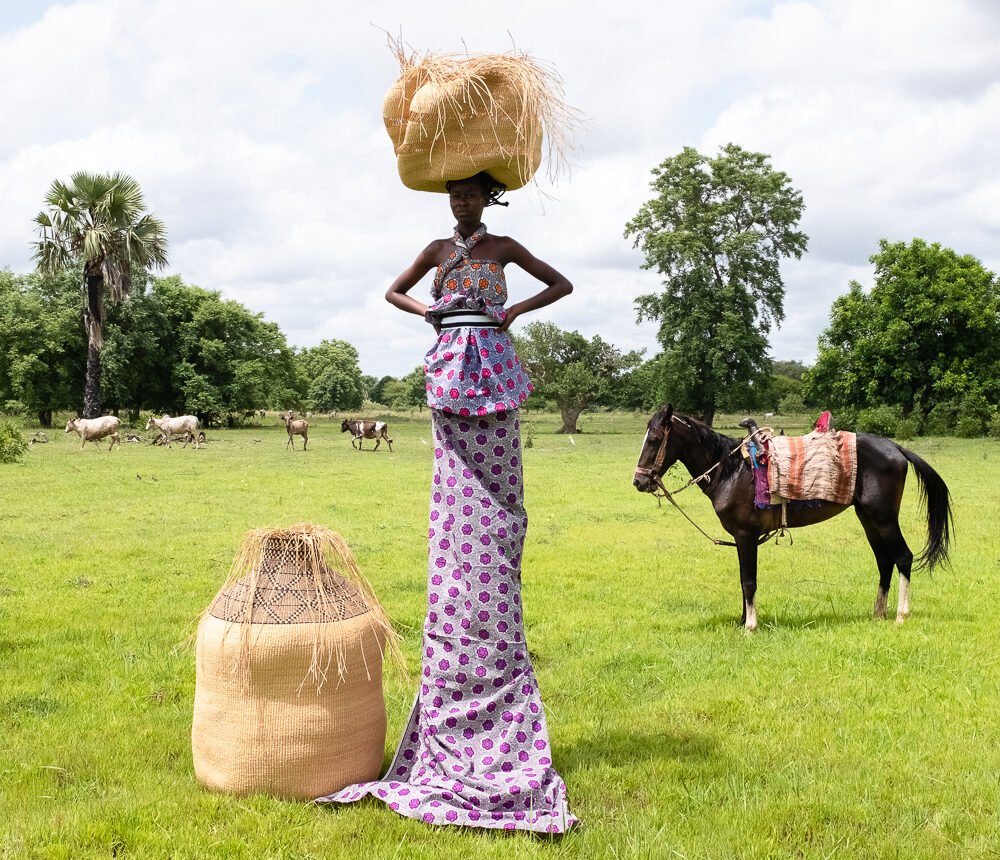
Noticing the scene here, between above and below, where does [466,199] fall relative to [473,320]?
above

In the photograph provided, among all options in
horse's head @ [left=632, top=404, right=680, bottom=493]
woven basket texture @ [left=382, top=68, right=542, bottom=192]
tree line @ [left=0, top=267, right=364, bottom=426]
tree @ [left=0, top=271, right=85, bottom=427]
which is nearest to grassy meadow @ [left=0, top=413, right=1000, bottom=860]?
horse's head @ [left=632, top=404, right=680, bottom=493]

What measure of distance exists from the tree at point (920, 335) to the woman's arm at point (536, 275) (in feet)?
147

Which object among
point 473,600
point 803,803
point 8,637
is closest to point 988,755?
point 803,803

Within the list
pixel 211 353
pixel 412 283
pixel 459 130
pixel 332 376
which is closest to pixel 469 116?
pixel 459 130

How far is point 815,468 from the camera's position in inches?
314

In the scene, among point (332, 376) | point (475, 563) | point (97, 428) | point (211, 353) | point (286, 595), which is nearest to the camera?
point (286, 595)

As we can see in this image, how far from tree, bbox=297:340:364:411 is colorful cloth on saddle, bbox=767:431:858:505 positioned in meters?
87.4

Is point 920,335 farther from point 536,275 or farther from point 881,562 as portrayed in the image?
point 536,275

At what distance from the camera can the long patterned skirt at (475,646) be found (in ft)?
13.5

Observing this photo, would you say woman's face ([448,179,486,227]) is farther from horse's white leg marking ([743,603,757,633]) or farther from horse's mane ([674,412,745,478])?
horse's white leg marking ([743,603,757,633])

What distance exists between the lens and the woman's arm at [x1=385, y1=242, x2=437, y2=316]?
4.52 meters

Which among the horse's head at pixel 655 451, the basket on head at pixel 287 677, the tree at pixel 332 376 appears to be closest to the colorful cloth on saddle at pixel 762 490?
the horse's head at pixel 655 451

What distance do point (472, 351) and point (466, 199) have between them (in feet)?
2.60

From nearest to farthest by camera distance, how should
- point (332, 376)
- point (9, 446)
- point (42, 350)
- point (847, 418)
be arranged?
point (9, 446), point (42, 350), point (847, 418), point (332, 376)
